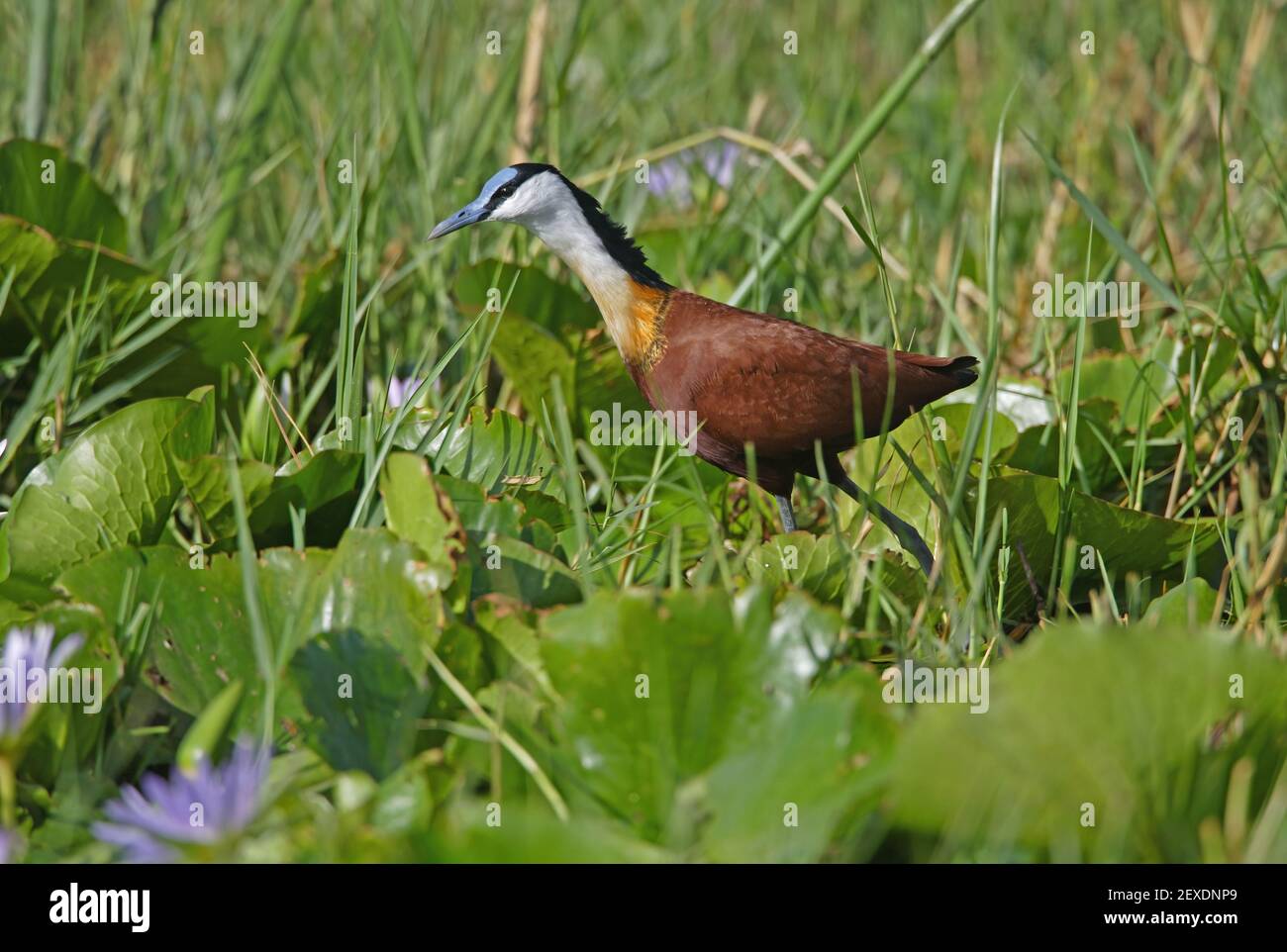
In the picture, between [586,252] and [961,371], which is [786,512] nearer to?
[961,371]

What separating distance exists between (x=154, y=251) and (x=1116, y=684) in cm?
238

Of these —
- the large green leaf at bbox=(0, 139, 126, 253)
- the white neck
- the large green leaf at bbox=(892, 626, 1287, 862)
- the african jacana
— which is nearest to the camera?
the large green leaf at bbox=(892, 626, 1287, 862)

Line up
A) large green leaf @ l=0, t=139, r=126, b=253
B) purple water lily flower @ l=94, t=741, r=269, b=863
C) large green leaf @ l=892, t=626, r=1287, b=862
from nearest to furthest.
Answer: purple water lily flower @ l=94, t=741, r=269, b=863 < large green leaf @ l=892, t=626, r=1287, b=862 < large green leaf @ l=0, t=139, r=126, b=253

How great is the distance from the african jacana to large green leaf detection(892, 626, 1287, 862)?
788 mm

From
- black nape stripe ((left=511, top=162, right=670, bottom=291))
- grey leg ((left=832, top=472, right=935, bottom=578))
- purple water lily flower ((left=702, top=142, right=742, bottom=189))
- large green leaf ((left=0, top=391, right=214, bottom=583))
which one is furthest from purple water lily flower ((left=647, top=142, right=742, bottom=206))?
large green leaf ((left=0, top=391, right=214, bottom=583))

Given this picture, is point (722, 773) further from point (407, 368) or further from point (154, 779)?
point (407, 368)

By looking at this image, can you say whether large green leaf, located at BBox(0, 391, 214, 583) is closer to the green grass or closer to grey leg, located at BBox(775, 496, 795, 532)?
the green grass

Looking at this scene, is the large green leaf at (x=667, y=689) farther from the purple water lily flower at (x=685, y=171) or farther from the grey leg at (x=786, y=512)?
the purple water lily flower at (x=685, y=171)

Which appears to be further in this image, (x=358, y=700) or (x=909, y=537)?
(x=909, y=537)

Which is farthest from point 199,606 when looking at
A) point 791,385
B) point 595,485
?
point 791,385

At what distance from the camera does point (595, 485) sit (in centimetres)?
253

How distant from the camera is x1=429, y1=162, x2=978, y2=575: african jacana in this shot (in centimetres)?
230

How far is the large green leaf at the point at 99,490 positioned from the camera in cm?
197

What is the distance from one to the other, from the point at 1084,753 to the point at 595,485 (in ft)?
4.17
